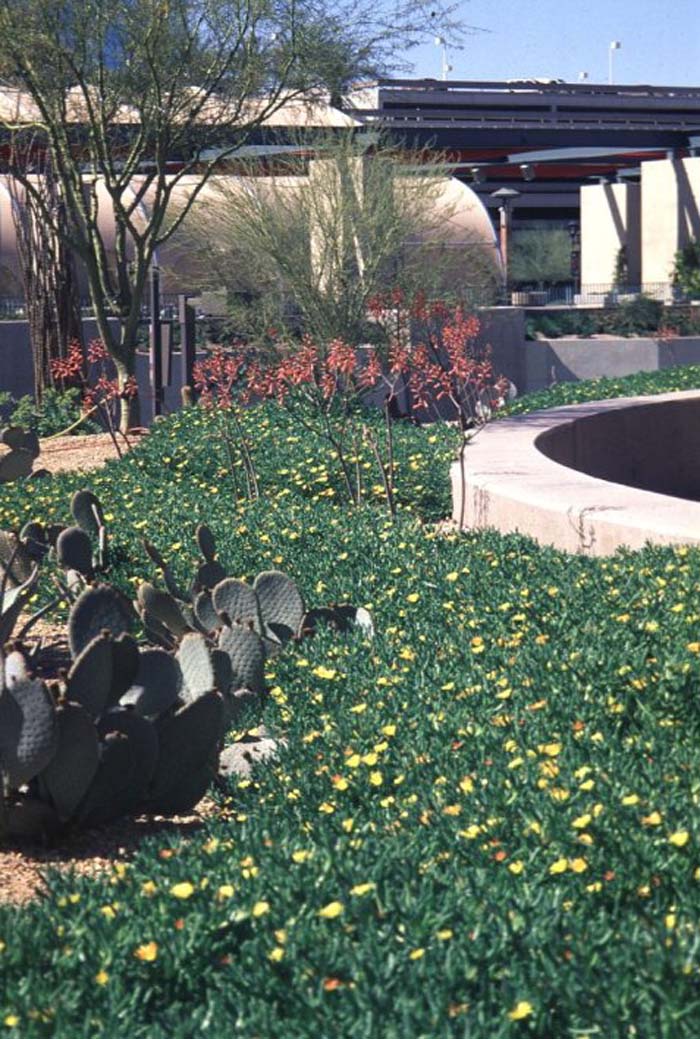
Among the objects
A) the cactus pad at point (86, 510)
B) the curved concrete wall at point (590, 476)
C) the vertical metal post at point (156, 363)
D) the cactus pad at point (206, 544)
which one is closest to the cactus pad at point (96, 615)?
the cactus pad at point (206, 544)

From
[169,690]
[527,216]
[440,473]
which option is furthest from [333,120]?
[527,216]

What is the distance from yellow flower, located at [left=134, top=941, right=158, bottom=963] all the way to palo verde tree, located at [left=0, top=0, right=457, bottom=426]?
13132 millimetres

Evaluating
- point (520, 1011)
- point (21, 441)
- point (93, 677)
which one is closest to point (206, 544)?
point (93, 677)

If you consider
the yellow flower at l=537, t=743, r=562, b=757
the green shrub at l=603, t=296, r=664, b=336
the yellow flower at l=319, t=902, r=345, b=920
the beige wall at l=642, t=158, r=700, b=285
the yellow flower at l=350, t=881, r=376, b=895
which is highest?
the beige wall at l=642, t=158, r=700, b=285

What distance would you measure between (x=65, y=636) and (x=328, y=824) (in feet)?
12.2

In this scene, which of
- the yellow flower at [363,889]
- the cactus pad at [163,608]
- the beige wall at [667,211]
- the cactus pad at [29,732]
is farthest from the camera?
the beige wall at [667,211]

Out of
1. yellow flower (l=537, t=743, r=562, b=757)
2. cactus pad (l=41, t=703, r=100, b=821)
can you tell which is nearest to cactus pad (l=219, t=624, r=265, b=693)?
cactus pad (l=41, t=703, r=100, b=821)

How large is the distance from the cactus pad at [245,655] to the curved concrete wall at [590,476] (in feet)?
6.67

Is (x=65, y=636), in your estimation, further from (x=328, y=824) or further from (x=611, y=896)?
(x=611, y=896)

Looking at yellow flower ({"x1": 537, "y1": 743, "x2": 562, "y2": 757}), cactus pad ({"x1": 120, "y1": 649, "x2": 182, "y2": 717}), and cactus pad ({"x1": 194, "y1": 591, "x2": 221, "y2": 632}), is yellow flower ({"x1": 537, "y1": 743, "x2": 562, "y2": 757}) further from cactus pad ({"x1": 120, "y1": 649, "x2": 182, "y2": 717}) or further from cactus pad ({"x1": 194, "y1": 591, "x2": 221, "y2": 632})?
cactus pad ({"x1": 194, "y1": 591, "x2": 221, "y2": 632})

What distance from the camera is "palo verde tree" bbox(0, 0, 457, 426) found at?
1582 cm

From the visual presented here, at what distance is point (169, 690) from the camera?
17.1 feet

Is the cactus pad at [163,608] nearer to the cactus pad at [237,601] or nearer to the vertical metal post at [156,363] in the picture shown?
the cactus pad at [237,601]

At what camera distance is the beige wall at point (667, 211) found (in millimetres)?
50938
